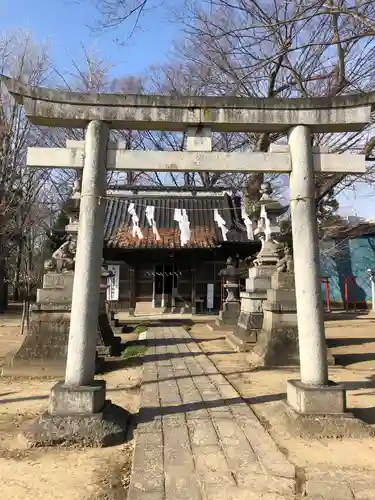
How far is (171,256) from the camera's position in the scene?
72.8 feet

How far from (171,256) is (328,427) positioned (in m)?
17.7

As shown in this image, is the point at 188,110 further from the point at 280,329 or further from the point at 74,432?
the point at 280,329

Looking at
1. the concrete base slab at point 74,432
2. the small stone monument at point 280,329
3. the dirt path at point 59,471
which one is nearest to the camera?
the dirt path at point 59,471

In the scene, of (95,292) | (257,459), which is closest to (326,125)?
(95,292)

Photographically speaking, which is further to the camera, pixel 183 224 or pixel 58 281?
pixel 183 224

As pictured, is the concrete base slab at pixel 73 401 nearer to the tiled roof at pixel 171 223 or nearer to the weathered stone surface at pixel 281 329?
the weathered stone surface at pixel 281 329

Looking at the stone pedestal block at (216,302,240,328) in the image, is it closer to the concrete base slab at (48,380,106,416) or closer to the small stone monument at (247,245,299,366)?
the small stone monument at (247,245,299,366)

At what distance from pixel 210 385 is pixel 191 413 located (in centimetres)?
153

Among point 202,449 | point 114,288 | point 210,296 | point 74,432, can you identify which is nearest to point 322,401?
point 202,449

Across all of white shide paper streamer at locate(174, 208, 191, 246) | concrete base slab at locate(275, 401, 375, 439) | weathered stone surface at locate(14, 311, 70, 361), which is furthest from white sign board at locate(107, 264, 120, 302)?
concrete base slab at locate(275, 401, 375, 439)

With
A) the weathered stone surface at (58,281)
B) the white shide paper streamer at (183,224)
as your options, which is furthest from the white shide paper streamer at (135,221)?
the weathered stone surface at (58,281)

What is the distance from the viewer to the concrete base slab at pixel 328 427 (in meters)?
4.66

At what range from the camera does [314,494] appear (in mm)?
3312

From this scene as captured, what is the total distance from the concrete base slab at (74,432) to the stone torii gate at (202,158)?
9.5 inches
